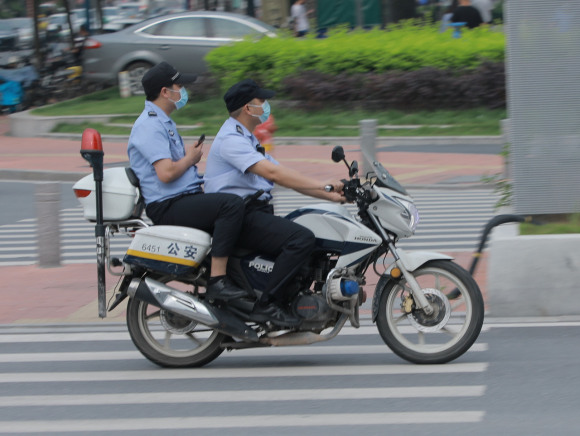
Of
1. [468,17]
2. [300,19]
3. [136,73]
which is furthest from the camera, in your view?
[300,19]

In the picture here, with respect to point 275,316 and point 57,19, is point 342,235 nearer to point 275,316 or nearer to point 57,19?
point 275,316

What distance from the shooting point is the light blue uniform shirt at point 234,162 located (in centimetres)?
637

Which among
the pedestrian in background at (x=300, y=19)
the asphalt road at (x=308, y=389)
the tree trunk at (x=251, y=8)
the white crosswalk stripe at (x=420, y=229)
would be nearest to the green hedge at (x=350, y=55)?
the pedestrian in background at (x=300, y=19)

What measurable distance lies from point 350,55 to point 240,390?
16164 millimetres

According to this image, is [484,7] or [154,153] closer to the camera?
[154,153]

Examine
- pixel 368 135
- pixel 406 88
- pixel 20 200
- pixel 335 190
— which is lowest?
pixel 20 200

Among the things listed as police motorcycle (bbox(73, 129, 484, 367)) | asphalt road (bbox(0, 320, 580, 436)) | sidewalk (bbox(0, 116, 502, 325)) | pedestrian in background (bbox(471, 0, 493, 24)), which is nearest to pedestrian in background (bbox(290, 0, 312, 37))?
pedestrian in background (bbox(471, 0, 493, 24))

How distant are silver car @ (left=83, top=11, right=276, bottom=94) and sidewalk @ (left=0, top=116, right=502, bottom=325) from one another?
8.88 ft

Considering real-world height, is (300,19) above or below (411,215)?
below

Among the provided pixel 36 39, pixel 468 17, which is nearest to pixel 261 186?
pixel 468 17

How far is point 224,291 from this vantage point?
6410 mm

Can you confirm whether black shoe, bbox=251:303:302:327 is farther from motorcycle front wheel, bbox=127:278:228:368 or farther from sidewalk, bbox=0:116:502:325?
sidewalk, bbox=0:116:502:325

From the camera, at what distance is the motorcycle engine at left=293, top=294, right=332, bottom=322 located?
6.34 m

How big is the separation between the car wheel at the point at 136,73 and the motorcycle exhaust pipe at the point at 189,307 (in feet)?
58.2
